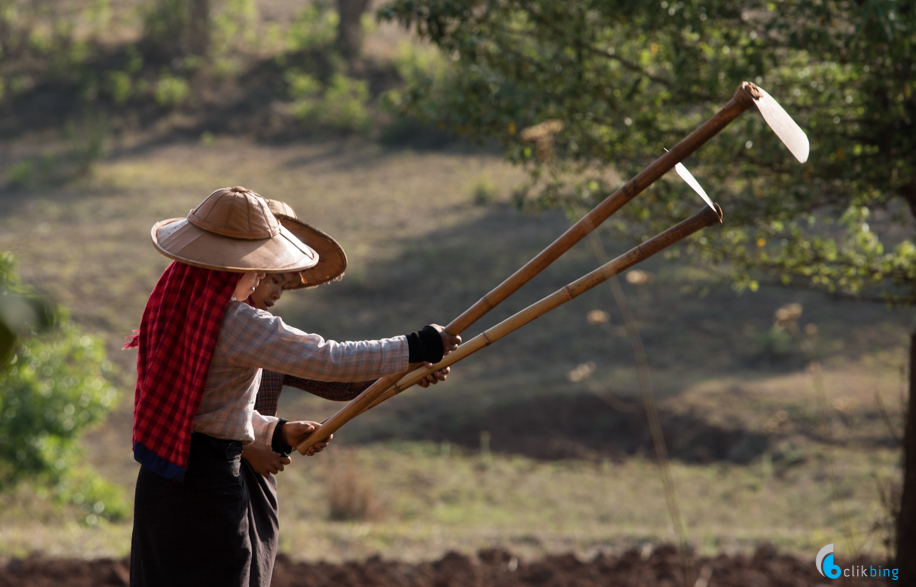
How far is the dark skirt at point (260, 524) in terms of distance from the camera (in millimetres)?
2076

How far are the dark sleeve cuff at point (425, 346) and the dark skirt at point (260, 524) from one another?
0.61m

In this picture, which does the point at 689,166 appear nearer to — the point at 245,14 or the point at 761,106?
the point at 761,106

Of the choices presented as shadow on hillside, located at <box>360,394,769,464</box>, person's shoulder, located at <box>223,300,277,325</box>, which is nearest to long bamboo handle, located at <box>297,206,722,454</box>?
person's shoulder, located at <box>223,300,277,325</box>

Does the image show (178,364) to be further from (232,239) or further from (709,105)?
(709,105)

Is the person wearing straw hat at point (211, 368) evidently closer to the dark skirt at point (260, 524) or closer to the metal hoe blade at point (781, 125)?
the dark skirt at point (260, 524)

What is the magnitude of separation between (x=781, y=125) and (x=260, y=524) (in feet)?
5.17

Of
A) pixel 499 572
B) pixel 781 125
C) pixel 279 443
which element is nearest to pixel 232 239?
pixel 279 443

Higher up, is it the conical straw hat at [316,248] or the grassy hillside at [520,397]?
the conical straw hat at [316,248]

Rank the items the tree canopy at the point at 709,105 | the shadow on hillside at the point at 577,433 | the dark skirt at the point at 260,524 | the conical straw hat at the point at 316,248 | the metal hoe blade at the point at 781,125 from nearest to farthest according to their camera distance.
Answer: the metal hoe blade at the point at 781,125, the dark skirt at the point at 260,524, the conical straw hat at the point at 316,248, the tree canopy at the point at 709,105, the shadow on hillside at the point at 577,433

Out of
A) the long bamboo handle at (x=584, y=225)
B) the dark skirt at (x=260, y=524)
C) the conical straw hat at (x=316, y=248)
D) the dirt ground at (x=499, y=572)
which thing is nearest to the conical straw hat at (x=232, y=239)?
the conical straw hat at (x=316, y=248)

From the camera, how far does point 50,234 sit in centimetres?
1094

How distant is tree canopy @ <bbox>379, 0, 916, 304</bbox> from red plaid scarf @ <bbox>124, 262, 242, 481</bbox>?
1.62 meters

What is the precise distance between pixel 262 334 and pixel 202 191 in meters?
11.4

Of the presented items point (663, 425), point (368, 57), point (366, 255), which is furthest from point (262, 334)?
point (368, 57)
